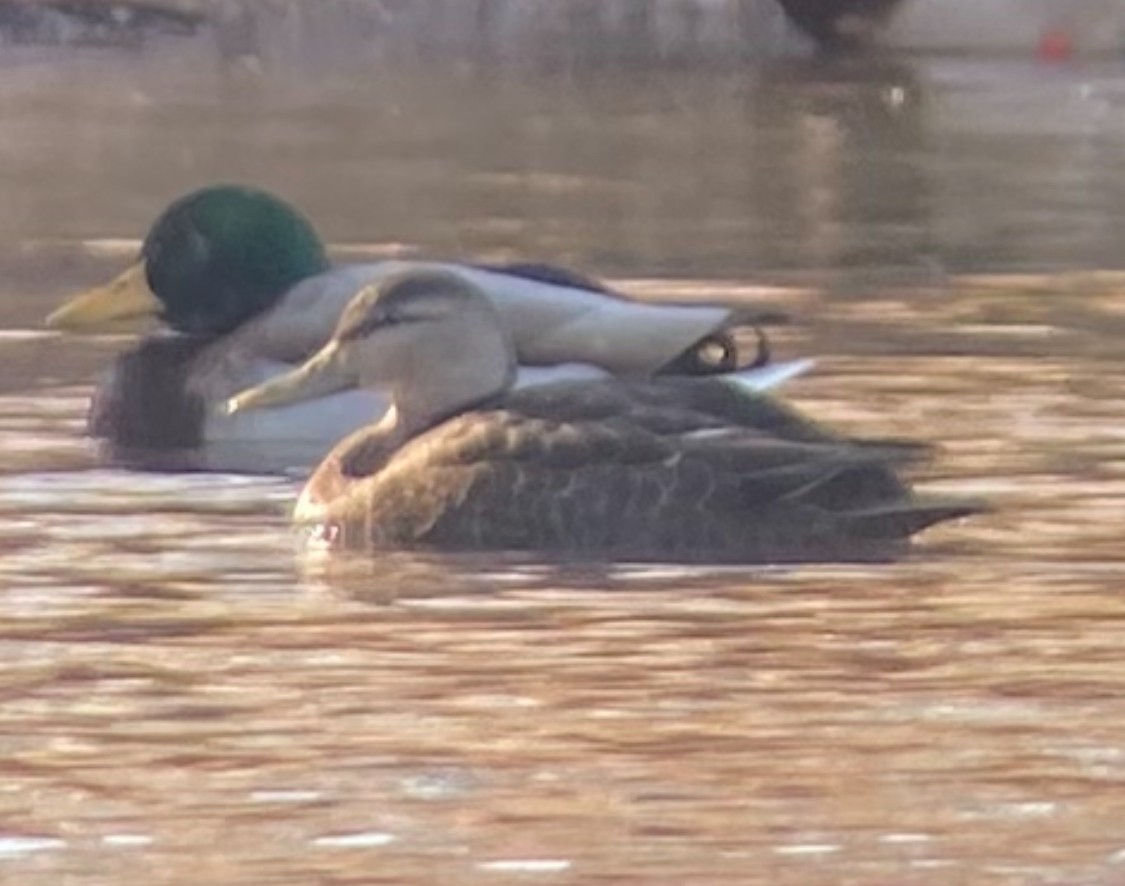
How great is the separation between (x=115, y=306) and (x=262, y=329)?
860 mm

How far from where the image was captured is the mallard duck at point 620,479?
884cm

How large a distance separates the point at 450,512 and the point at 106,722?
1.77 meters

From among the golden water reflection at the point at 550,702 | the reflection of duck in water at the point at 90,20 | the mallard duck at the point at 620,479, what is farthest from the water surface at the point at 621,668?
the reflection of duck in water at the point at 90,20

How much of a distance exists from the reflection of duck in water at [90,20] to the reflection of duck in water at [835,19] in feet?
14.5

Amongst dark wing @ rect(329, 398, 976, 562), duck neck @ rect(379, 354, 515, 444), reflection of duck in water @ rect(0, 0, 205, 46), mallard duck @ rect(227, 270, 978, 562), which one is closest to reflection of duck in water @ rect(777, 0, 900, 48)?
reflection of duck in water @ rect(0, 0, 205, 46)

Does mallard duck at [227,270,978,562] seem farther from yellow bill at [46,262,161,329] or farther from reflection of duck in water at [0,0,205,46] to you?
reflection of duck in water at [0,0,205,46]

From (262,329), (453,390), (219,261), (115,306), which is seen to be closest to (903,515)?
(453,390)

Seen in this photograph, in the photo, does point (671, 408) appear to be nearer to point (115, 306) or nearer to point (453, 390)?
point (453, 390)

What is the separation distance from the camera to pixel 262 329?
11.0 metres

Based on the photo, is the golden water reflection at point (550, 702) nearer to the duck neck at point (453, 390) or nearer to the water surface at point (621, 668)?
the water surface at point (621, 668)

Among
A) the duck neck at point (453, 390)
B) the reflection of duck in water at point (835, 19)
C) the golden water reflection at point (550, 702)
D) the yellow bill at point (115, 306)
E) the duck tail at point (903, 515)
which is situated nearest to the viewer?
the golden water reflection at point (550, 702)

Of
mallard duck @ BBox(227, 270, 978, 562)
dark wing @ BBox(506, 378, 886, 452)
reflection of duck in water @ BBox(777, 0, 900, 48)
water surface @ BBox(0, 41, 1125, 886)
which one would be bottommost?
reflection of duck in water @ BBox(777, 0, 900, 48)

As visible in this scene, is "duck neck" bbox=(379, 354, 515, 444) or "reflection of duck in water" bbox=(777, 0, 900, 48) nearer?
"duck neck" bbox=(379, 354, 515, 444)

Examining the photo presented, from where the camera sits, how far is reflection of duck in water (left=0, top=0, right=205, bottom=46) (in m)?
31.2
